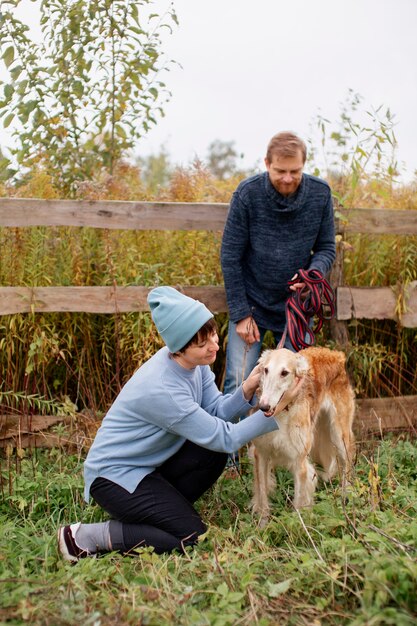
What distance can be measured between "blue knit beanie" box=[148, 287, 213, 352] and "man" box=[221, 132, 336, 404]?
1345 millimetres

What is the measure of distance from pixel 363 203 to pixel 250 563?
14.0ft

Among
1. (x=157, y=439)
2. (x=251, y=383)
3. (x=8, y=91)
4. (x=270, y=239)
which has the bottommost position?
(x=157, y=439)

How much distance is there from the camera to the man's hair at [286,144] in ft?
16.0

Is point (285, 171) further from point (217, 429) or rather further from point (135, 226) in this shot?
point (217, 429)

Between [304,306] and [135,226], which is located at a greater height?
[135,226]

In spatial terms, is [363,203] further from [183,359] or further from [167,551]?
[167,551]

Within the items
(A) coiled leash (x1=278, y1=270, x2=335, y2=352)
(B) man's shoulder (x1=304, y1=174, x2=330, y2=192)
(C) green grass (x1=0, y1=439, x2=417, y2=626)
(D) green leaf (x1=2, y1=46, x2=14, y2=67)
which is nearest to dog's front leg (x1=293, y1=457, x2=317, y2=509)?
(C) green grass (x1=0, y1=439, x2=417, y2=626)

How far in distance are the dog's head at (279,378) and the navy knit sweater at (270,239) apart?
1.01 m

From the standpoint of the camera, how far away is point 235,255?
525 cm

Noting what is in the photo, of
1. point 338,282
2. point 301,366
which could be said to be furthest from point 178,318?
point 338,282

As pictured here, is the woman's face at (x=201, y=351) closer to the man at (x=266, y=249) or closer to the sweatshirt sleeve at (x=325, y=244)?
the man at (x=266, y=249)

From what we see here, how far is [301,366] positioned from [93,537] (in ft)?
5.23

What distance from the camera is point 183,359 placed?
405cm

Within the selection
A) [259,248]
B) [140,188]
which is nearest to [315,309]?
[259,248]
